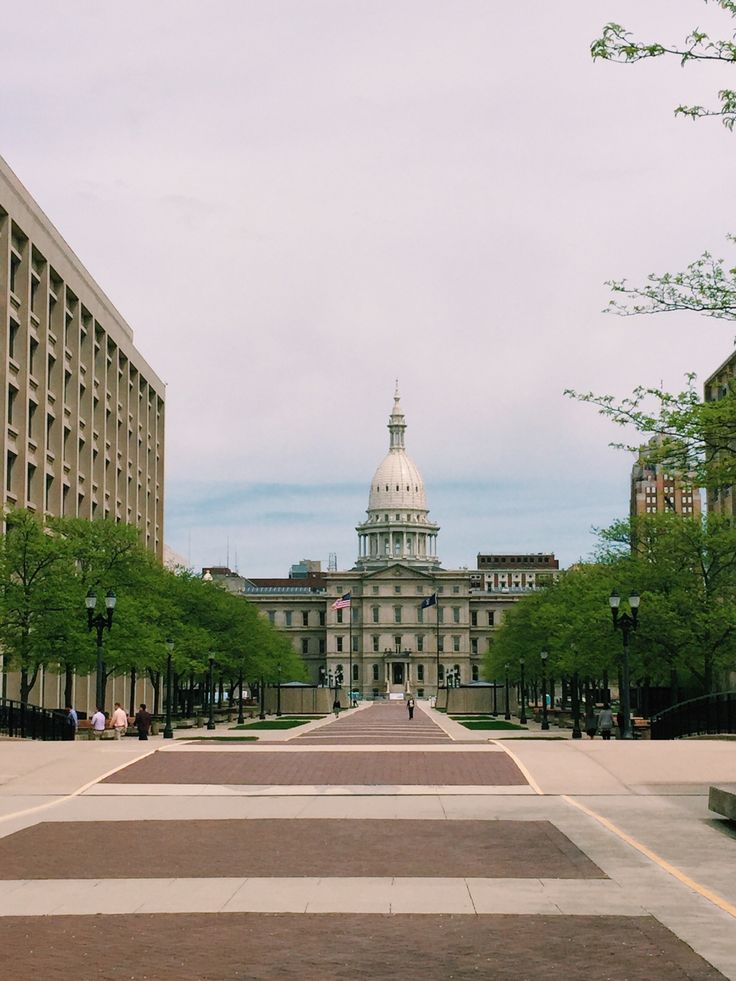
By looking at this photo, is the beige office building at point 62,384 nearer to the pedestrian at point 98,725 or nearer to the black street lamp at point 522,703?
the pedestrian at point 98,725

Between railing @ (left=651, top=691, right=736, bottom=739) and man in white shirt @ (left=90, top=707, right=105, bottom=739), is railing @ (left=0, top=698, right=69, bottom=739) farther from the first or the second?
railing @ (left=651, top=691, right=736, bottom=739)

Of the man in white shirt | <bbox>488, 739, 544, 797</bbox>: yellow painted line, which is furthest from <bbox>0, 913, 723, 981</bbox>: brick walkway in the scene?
the man in white shirt

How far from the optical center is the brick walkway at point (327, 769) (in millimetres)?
29141

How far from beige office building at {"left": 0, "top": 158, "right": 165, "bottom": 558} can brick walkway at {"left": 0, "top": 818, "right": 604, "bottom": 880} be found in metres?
46.2

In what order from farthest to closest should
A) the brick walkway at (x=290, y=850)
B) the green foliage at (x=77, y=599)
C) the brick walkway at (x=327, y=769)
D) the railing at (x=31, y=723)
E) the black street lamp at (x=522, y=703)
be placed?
1. the black street lamp at (x=522, y=703)
2. the green foliage at (x=77, y=599)
3. the railing at (x=31, y=723)
4. the brick walkway at (x=327, y=769)
5. the brick walkway at (x=290, y=850)

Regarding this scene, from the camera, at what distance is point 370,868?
646 inches

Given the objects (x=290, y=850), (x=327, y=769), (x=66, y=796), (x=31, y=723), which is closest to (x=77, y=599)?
(x=31, y=723)

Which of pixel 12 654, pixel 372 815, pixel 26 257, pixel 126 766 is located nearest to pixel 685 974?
pixel 372 815

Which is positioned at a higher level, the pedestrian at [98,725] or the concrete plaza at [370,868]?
the pedestrian at [98,725]

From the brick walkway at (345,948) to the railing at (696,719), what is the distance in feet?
105

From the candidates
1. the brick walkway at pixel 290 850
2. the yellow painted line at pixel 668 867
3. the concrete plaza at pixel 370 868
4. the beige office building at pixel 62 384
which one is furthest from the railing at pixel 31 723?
the yellow painted line at pixel 668 867

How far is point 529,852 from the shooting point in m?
17.9

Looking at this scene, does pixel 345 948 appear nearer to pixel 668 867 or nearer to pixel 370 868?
pixel 370 868

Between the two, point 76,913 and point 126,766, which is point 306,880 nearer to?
point 76,913
